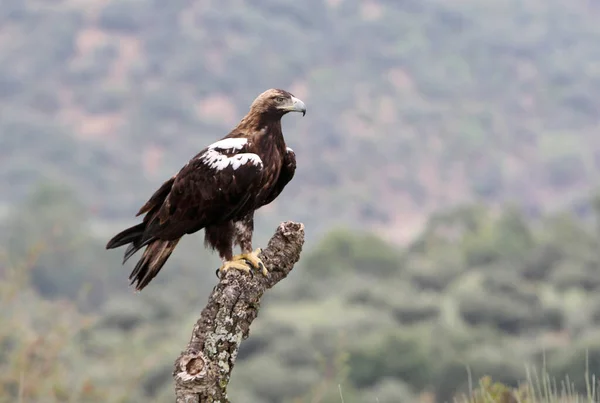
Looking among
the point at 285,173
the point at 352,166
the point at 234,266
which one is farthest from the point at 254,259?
the point at 352,166

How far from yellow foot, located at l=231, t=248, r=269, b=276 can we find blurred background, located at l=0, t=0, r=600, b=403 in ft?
86.6

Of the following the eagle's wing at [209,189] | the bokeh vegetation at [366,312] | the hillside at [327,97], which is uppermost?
the hillside at [327,97]

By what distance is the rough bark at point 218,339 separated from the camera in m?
5.69

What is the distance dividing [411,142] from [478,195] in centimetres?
1163

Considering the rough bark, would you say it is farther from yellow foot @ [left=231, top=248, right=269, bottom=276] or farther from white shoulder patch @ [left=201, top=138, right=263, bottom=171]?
white shoulder patch @ [left=201, top=138, right=263, bottom=171]

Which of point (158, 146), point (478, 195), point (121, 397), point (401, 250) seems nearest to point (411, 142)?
point (478, 195)

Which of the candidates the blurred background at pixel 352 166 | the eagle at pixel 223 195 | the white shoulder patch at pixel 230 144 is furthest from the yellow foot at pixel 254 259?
the blurred background at pixel 352 166

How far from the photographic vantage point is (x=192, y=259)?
83.5m

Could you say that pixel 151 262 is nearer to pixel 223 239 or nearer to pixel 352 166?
pixel 223 239

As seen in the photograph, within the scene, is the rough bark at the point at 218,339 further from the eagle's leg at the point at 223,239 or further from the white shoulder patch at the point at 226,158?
the white shoulder patch at the point at 226,158

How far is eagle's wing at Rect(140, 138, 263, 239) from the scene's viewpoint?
6.67 m

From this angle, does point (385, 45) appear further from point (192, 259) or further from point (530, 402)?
point (530, 402)

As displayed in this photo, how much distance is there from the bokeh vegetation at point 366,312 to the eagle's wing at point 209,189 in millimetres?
2228

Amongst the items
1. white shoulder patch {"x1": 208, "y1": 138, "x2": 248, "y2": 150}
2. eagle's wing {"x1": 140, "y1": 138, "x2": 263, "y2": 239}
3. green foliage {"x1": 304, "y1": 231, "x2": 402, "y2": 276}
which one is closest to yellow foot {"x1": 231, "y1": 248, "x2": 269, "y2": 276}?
eagle's wing {"x1": 140, "y1": 138, "x2": 263, "y2": 239}
